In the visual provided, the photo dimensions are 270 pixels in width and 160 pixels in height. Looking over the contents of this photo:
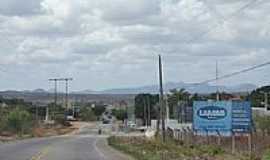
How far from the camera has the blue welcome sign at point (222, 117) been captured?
3684cm

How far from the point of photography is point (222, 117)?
1543 inches

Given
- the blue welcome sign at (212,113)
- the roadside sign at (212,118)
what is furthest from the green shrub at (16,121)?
the blue welcome sign at (212,113)

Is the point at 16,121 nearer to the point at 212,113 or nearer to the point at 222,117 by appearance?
the point at 212,113

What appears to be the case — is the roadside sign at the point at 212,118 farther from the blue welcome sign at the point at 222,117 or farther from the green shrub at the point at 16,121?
the green shrub at the point at 16,121

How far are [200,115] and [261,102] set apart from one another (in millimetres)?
78583

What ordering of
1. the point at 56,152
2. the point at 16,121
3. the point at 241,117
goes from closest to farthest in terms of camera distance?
the point at 241,117, the point at 56,152, the point at 16,121

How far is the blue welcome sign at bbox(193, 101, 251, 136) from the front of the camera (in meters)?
36.8

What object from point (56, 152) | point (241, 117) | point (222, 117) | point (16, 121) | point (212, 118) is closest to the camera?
point (241, 117)

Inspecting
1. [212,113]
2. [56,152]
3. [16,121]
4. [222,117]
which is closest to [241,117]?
[222,117]

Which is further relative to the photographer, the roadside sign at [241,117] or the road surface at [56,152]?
the road surface at [56,152]

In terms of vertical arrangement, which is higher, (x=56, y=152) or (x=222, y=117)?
(x=222, y=117)

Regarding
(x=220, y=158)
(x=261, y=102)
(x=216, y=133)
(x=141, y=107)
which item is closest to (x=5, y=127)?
(x=261, y=102)

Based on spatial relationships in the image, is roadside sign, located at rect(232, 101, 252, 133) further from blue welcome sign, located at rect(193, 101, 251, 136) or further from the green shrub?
the green shrub

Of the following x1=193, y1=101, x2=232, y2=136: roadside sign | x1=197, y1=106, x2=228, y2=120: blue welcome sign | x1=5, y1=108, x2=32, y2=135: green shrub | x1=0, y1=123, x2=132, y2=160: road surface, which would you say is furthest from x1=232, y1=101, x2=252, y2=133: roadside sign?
x1=5, y1=108, x2=32, y2=135: green shrub
